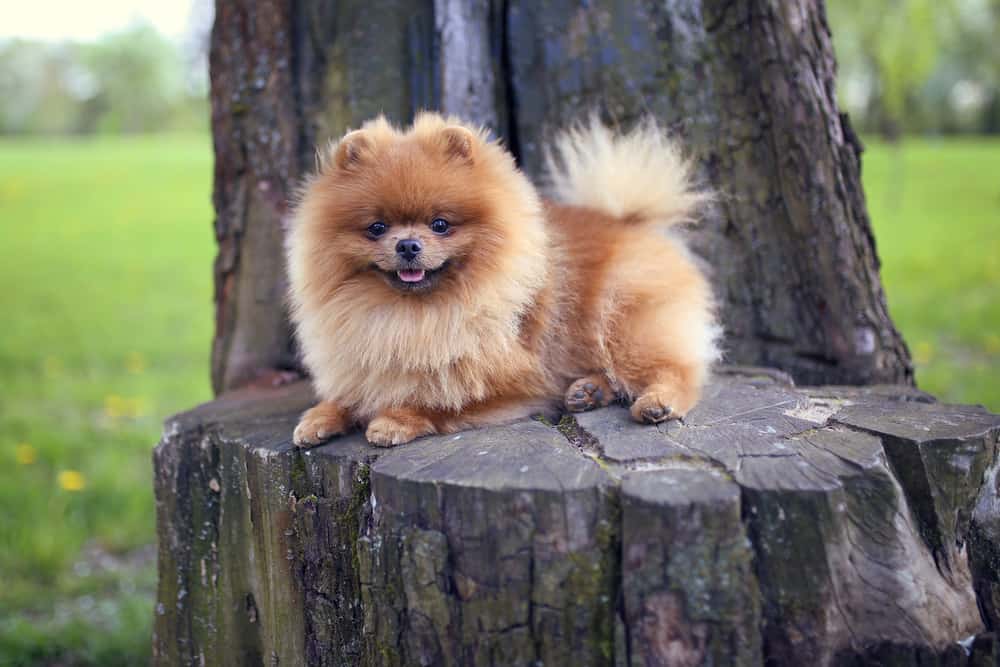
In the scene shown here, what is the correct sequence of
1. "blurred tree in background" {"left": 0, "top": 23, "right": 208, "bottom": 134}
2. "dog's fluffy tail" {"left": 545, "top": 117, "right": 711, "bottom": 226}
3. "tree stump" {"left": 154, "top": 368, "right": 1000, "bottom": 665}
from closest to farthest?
"tree stump" {"left": 154, "top": 368, "right": 1000, "bottom": 665}, "dog's fluffy tail" {"left": 545, "top": 117, "right": 711, "bottom": 226}, "blurred tree in background" {"left": 0, "top": 23, "right": 208, "bottom": 134}

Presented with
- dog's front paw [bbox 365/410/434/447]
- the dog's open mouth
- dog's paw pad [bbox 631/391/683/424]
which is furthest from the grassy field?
dog's paw pad [bbox 631/391/683/424]

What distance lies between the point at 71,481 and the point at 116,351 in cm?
293

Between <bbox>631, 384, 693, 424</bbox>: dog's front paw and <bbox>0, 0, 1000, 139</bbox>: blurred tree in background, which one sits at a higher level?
<bbox>0, 0, 1000, 139</bbox>: blurred tree in background

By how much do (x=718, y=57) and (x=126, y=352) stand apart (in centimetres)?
596

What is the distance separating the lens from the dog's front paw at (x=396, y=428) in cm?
246

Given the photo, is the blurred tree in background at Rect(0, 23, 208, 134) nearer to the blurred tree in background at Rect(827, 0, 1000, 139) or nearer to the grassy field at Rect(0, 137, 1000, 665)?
the grassy field at Rect(0, 137, 1000, 665)

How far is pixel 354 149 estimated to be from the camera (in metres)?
2.66

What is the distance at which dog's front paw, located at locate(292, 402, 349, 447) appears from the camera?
8.21 feet

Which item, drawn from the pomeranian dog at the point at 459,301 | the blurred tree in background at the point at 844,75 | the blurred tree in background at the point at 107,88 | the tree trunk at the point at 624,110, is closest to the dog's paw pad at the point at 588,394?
the pomeranian dog at the point at 459,301

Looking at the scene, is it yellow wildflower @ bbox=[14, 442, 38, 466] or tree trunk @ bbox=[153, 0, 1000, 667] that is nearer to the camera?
tree trunk @ bbox=[153, 0, 1000, 667]

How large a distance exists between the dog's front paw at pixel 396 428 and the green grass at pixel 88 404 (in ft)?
6.31

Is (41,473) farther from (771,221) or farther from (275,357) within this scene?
(771,221)

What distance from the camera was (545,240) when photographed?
109 inches

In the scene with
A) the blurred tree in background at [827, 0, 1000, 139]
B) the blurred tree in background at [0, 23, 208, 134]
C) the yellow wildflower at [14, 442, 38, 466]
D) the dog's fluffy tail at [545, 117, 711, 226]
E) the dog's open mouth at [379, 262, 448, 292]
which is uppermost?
the blurred tree in background at [0, 23, 208, 134]
